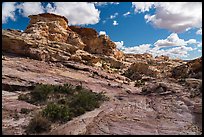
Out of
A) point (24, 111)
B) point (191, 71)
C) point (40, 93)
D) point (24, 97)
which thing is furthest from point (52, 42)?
point (24, 111)

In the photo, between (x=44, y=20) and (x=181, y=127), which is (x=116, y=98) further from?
(x=44, y=20)

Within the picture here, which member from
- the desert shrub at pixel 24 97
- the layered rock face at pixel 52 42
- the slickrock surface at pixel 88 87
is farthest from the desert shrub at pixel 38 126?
the layered rock face at pixel 52 42

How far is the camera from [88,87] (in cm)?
2028

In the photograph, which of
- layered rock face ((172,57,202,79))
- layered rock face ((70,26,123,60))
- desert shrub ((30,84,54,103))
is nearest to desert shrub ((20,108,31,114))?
desert shrub ((30,84,54,103))

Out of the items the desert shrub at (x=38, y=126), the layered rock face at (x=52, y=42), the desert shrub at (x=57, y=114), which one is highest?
the layered rock face at (x=52, y=42)

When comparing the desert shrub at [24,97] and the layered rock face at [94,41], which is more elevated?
the layered rock face at [94,41]

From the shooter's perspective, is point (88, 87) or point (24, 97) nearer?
point (24, 97)

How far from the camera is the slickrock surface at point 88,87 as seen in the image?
34.9ft

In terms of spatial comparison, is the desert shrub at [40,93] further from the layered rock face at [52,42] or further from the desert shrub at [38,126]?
the layered rock face at [52,42]

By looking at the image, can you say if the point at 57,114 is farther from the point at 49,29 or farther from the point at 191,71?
the point at 49,29

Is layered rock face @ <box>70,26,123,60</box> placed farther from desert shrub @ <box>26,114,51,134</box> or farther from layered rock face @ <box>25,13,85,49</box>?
desert shrub @ <box>26,114,51,134</box>

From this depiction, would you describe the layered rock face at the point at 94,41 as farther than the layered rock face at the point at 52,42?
Yes

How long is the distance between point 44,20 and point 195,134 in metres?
29.8

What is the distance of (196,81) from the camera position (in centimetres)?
2323
